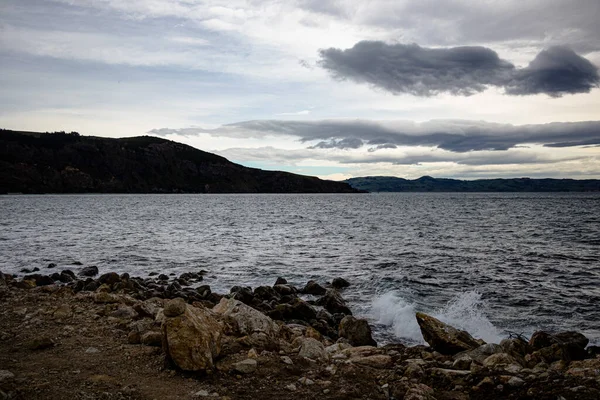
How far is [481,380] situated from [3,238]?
48938mm

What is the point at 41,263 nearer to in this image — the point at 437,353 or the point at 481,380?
the point at 437,353

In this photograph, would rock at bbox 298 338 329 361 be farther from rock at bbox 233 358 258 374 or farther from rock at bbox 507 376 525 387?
rock at bbox 507 376 525 387

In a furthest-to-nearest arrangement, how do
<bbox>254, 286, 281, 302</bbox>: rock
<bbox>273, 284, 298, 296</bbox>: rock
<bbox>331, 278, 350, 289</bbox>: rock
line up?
<bbox>331, 278, 350, 289</bbox>: rock, <bbox>273, 284, 298, 296</bbox>: rock, <bbox>254, 286, 281, 302</bbox>: rock

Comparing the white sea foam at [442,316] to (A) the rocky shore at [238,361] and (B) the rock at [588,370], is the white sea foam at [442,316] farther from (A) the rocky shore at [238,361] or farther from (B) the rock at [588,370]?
(B) the rock at [588,370]

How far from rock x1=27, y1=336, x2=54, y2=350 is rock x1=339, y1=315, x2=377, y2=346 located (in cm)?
828

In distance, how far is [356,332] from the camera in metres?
13.8

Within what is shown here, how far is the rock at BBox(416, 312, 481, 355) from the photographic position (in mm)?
11195

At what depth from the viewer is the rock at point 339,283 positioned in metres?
24.1

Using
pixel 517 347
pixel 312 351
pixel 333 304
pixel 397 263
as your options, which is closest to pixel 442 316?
pixel 333 304

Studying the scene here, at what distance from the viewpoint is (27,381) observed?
7.20 meters

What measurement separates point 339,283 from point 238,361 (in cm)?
1626

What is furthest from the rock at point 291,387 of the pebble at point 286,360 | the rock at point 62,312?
the rock at point 62,312

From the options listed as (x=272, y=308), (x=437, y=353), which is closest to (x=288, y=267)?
(x=272, y=308)

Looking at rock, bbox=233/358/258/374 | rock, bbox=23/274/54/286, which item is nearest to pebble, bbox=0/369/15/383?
rock, bbox=233/358/258/374
